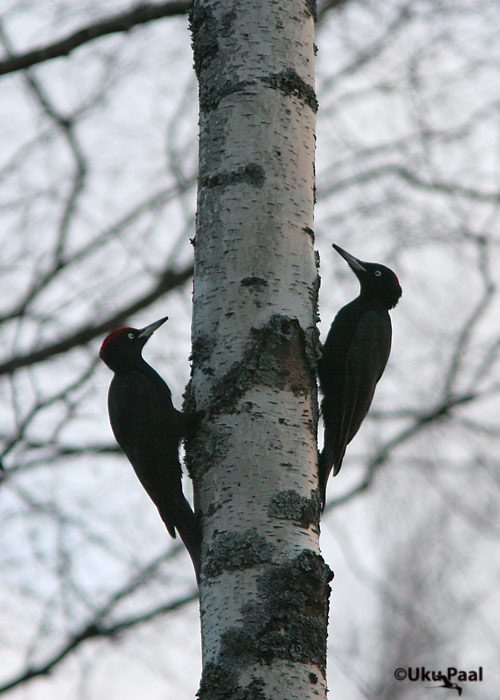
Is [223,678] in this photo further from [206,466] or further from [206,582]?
[206,466]

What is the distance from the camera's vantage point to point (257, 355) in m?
2.43

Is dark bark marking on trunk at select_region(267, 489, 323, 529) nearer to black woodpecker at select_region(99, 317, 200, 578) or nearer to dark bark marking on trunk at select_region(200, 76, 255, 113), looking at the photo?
black woodpecker at select_region(99, 317, 200, 578)

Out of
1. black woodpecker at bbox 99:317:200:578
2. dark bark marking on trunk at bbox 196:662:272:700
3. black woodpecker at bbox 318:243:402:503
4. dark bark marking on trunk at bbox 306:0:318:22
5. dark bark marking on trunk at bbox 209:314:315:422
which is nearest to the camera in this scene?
dark bark marking on trunk at bbox 196:662:272:700

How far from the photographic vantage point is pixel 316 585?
2.16 meters

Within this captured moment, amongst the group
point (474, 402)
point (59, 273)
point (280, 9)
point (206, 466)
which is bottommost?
point (206, 466)

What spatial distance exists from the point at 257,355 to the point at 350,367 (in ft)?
4.91

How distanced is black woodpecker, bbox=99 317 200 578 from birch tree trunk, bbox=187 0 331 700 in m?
0.43

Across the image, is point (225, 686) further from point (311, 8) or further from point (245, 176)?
point (311, 8)

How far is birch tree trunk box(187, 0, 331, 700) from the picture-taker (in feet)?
6.75

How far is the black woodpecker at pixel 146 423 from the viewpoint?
3.31 meters

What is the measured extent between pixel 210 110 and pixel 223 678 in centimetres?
164

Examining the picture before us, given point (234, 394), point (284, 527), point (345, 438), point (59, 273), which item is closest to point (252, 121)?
point (234, 394)

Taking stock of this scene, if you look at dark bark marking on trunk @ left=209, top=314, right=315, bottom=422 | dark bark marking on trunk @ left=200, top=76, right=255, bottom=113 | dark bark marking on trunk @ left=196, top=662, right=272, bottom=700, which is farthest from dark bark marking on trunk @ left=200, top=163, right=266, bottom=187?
dark bark marking on trunk @ left=196, top=662, right=272, bottom=700

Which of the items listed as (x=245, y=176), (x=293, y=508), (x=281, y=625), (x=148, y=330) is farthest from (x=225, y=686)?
(x=148, y=330)
